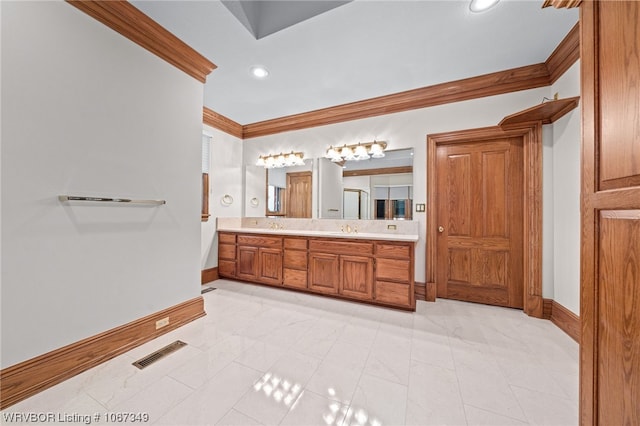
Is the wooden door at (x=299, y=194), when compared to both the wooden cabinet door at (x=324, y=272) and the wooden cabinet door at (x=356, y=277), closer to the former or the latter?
the wooden cabinet door at (x=324, y=272)

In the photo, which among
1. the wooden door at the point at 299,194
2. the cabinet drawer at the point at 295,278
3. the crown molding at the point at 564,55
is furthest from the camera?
the wooden door at the point at 299,194

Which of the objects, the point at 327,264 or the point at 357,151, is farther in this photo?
the point at 357,151

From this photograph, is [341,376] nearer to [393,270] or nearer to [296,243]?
[393,270]

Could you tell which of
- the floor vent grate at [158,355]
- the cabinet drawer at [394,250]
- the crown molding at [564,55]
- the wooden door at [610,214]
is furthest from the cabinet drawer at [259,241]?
the crown molding at [564,55]

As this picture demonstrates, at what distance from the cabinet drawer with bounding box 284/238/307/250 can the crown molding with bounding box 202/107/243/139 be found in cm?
214

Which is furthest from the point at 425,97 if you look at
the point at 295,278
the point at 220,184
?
the point at 220,184

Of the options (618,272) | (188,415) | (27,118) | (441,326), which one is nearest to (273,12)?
(27,118)

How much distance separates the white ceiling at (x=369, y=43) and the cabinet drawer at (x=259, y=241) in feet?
6.32

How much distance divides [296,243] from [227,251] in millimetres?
1250

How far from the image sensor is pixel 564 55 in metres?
2.16

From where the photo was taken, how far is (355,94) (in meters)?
3.05

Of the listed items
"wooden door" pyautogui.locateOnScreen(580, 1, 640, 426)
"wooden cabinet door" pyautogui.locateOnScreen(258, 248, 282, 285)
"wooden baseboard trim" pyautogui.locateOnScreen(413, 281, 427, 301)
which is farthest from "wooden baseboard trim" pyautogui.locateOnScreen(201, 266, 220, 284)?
"wooden door" pyautogui.locateOnScreen(580, 1, 640, 426)

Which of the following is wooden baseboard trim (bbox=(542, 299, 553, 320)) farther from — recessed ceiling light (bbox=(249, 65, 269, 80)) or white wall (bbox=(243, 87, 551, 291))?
recessed ceiling light (bbox=(249, 65, 269, 80))

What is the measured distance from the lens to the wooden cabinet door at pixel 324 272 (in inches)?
114
